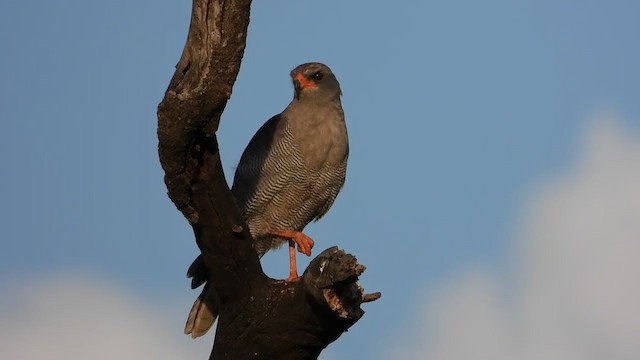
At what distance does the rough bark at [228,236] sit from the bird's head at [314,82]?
3313 mm

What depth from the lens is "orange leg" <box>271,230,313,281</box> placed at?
9.87 m

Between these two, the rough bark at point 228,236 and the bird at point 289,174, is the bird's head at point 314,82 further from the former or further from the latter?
the rough bark at point 228,236

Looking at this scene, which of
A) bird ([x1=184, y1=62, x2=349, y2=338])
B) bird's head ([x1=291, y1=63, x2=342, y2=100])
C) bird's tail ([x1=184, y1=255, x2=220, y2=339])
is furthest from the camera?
bird's head ([x1=291, y1=63, x2=342, y2=100])

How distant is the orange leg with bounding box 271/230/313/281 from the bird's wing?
16.1 inches

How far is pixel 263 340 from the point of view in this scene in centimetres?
795

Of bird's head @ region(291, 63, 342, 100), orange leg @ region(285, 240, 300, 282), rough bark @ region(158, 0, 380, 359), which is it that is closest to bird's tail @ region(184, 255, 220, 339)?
orange leg @ region(285, 240, 300, 282)

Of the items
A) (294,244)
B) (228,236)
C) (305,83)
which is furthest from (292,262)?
(228,236)

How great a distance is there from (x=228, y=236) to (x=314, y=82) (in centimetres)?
378

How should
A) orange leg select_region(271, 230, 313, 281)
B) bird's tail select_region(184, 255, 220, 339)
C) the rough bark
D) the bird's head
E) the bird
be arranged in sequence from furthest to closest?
the bird's head, the bird, bird's tail select_region(184, 255, 220, 339), orange leg select_region(271, 230, 313, 281), the rough bark

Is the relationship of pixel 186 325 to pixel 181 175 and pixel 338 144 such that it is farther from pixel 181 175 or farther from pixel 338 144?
pixel 181 175

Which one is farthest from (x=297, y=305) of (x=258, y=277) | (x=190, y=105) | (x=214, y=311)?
(x=214, y=311)

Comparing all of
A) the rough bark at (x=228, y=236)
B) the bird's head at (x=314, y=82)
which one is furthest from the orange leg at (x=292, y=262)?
the rough bark at (x=228, y=236)

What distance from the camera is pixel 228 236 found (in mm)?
7645

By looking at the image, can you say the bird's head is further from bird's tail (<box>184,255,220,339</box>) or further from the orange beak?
bird's tail (<box>184,255,220,339</box>)
